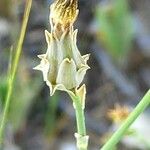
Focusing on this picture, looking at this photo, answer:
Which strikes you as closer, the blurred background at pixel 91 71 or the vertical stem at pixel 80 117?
the vertical stem at pixel 80 117

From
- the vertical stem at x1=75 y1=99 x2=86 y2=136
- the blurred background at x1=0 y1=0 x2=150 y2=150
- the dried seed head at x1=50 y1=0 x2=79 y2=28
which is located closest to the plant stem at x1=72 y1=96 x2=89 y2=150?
the vertical stem at x1=75 y1=99 x2=86 y2=136

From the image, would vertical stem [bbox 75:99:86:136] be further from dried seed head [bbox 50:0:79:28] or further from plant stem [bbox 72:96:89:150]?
dried seed head [bbox 50:0:79:28]

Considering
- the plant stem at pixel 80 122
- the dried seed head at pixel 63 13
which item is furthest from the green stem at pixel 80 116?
the dried seed head at pixel 63 13

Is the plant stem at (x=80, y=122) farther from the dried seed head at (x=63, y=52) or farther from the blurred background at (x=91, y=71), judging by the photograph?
the blurred background at (x=91, y=71)

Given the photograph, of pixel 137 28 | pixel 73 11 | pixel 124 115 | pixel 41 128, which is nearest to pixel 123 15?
pixel 137 28

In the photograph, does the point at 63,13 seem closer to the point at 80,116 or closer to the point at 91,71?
the point at 80,116

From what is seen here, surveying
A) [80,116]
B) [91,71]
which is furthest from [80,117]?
[91,71]

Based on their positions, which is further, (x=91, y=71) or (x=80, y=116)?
(x=91, y=71)

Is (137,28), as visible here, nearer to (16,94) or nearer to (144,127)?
(144,127)
